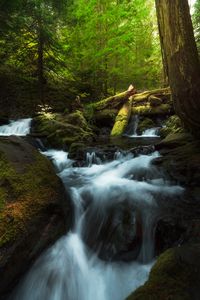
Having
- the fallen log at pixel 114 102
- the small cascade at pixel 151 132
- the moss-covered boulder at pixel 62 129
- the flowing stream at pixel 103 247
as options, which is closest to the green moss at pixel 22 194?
the flowing stream at pixel 103 247

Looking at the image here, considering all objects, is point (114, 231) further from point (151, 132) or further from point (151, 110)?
point (151, 110)

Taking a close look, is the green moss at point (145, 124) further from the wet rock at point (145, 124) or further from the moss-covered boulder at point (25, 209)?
the moss-covered boulder at point (25, 209)

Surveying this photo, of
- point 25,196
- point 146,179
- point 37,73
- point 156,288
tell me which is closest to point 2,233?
point 25,196

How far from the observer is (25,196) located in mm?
3555

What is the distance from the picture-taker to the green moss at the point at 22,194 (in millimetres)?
3146

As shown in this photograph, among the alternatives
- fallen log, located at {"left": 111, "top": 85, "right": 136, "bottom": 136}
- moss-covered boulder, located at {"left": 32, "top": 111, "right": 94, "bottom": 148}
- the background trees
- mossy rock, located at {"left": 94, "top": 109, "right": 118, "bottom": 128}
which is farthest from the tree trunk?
fallen log, located at {"left": 111, "top": 85, "right": 136, "bottom": 136}

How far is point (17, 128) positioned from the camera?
10.9 metres

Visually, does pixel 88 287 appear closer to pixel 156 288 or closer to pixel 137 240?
pixel 137 240

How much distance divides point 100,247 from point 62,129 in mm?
6536

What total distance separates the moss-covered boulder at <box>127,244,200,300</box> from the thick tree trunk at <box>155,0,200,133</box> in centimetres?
345

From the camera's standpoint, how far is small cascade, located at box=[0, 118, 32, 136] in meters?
10.6

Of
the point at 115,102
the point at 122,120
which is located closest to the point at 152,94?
the point at 115,102

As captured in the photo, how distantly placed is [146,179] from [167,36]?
281 centimetres

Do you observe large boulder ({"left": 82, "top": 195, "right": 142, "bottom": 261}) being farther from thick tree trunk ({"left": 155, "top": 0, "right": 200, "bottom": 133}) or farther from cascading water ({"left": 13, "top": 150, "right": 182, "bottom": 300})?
thick tree trunk ({"left": 155, "top": 0, "right": 200, "bottom": 133})
